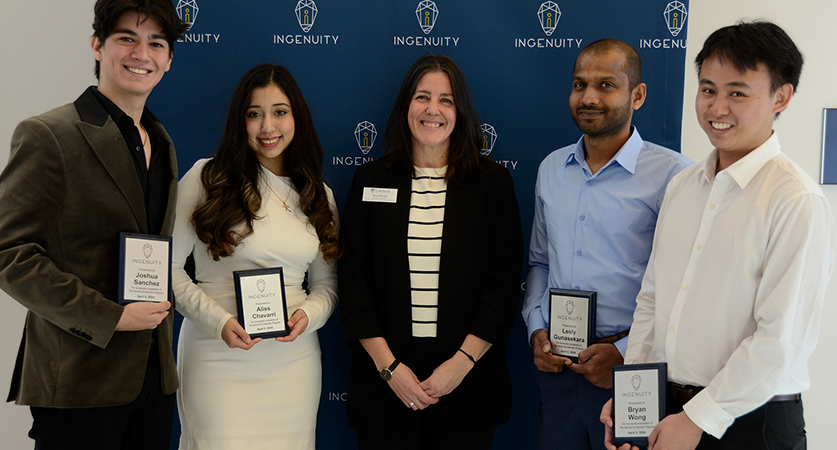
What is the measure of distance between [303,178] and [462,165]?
2.28ft

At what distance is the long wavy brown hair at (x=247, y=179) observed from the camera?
7.52 feet

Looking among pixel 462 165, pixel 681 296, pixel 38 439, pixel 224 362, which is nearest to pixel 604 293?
pixel 681 296

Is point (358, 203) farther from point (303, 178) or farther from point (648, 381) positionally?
point (648, 381)

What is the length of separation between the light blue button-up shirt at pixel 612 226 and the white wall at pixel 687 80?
1328 millimetres

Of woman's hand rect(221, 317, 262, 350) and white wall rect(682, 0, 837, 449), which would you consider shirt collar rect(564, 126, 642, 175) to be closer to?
white wall rect(682, 0, 837, 449)

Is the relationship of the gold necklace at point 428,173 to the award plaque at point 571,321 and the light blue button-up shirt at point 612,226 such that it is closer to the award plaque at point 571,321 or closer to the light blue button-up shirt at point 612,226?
the light blue button-up shirt at point 612,226

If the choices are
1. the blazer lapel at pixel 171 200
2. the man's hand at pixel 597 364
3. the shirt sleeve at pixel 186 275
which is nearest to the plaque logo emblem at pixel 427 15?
the shirt sleeve at pixel 186 275

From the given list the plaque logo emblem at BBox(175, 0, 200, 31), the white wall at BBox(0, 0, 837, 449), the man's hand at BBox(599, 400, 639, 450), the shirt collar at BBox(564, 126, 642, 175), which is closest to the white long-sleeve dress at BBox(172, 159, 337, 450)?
the plaque logo emblem at BBox(175, 0, 200, 31)

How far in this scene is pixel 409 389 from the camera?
229cm

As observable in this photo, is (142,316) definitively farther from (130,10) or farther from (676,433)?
(676,433)

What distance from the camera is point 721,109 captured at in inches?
66.6

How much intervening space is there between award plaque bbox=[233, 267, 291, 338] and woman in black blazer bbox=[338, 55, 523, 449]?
306 mm

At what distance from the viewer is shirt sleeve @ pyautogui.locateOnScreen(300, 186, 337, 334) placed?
240 centimetres

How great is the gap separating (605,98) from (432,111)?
69 centimetres
